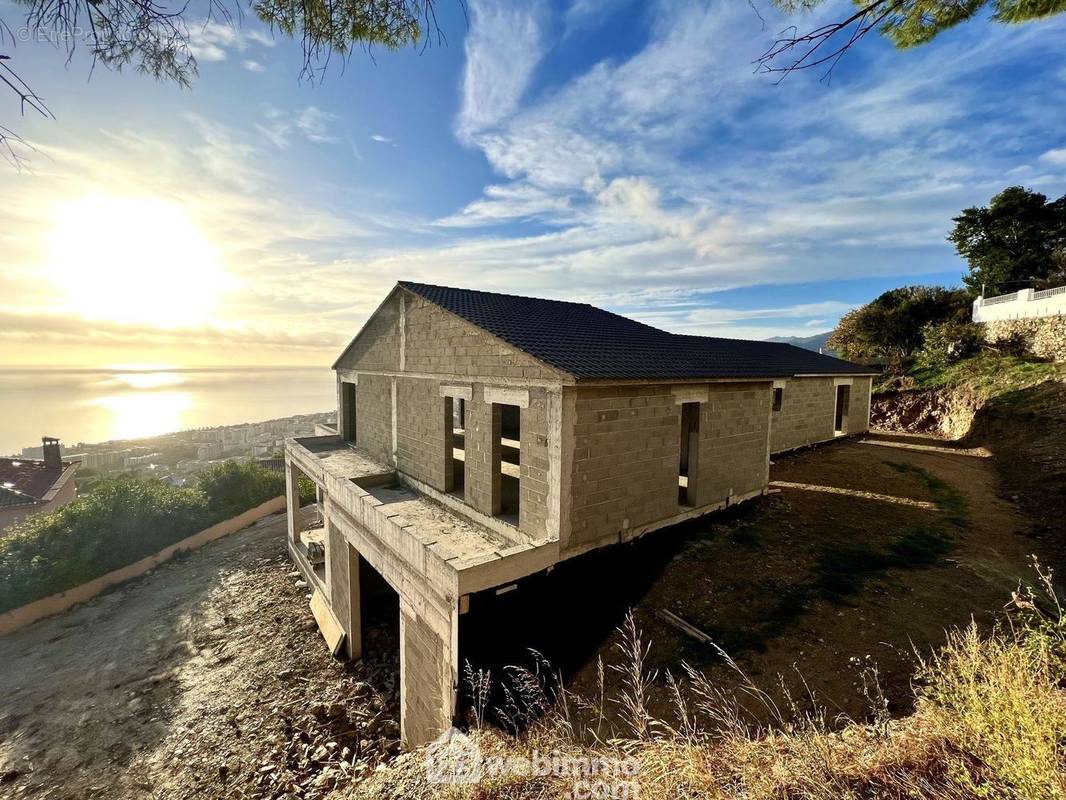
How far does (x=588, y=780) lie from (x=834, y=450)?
18087 mm

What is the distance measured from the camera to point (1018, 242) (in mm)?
29797

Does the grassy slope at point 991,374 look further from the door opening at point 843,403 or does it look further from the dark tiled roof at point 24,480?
the dark tiled roof at point 24,480

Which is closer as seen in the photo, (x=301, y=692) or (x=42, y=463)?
(x=301, y=692)

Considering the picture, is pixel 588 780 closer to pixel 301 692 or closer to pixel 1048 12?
pixel 301 692

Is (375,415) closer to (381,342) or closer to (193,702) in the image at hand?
(381,342)

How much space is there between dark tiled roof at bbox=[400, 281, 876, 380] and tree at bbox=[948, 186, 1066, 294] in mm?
32907

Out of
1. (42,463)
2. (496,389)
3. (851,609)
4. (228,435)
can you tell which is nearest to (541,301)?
(496,389)

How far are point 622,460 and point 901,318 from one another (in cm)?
3098

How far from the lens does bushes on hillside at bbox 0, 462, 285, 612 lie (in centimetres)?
1464

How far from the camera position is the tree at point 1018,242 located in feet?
93.9

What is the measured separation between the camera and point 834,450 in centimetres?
1697

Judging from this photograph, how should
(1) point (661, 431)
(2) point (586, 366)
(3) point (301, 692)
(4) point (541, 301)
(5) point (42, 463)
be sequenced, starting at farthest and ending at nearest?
1. (5) point (42, 463)
2. (4) point (541, 301)
3. (3) point (301, 692)
4. (1) point (661, 431)
5. (2) point (586, 366)

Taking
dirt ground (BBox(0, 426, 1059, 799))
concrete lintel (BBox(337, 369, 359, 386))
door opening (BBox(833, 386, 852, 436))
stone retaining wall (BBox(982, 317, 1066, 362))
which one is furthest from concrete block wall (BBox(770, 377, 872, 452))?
concrete lintel (BBox(337, 369, 359, 386))

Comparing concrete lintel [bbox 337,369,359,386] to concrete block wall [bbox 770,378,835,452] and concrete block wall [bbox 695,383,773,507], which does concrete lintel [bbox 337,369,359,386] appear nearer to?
concrete block wall [bbox 695,383,773,507]
